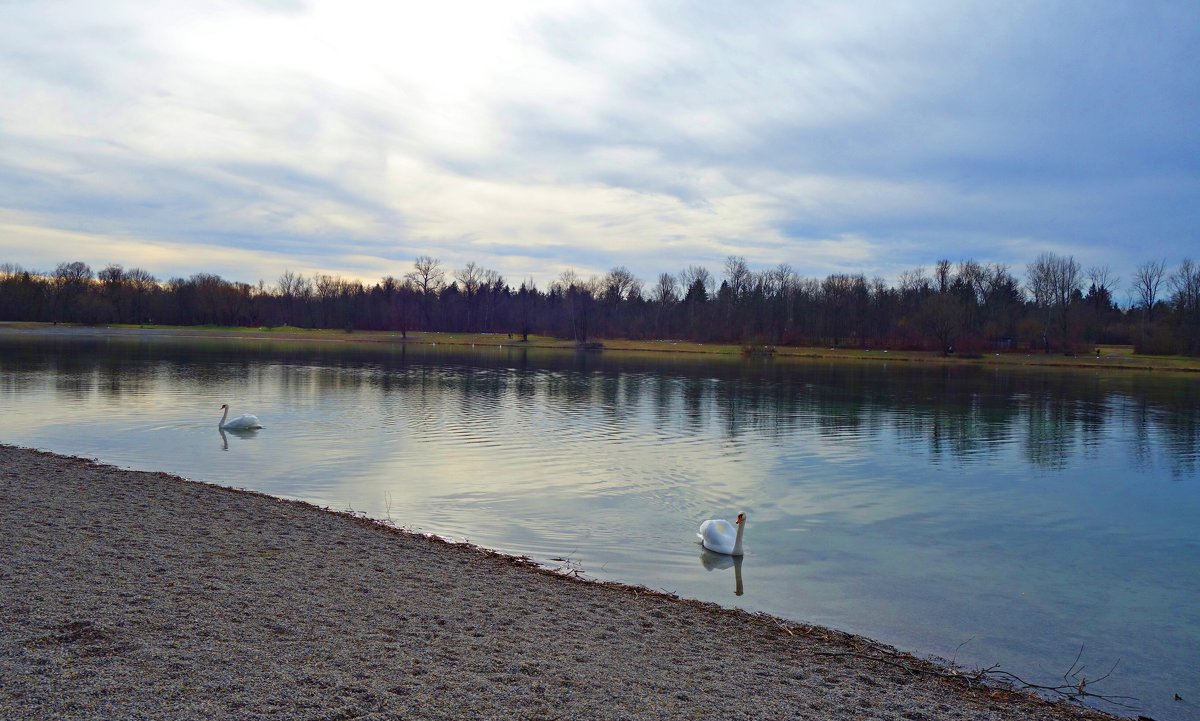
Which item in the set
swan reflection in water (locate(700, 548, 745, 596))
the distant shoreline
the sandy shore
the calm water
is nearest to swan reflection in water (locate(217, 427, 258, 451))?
the calm water

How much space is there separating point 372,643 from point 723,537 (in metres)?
6.20

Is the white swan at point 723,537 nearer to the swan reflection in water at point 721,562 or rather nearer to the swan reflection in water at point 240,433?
the swan reflection in water at point 721,562

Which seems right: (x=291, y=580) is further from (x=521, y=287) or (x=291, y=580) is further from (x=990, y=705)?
(x=521, y=287)

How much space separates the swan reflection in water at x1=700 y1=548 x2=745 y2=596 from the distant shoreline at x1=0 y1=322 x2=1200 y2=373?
237 feet

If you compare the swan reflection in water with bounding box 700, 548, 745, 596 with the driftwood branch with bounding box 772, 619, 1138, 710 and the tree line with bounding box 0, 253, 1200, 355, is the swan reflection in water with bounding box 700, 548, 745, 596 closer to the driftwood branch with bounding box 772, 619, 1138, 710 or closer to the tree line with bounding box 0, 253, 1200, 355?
the driftwood branch with bounding box 772, 619, 1138, 710

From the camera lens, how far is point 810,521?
45.8ft

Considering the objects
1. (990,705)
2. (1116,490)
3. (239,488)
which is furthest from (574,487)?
(1116,490)

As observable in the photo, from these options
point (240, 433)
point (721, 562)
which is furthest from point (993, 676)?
point (240, 433)

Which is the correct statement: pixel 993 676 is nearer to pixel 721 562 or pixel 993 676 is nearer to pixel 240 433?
pixel 721 562

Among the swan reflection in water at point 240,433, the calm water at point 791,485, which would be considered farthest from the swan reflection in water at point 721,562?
the swan reflection in water at point 240,433

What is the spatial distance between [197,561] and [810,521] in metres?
9.46

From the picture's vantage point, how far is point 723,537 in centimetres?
1159

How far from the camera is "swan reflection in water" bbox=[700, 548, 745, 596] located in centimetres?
1079

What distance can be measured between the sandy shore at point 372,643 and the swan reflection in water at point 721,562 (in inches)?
70.8
